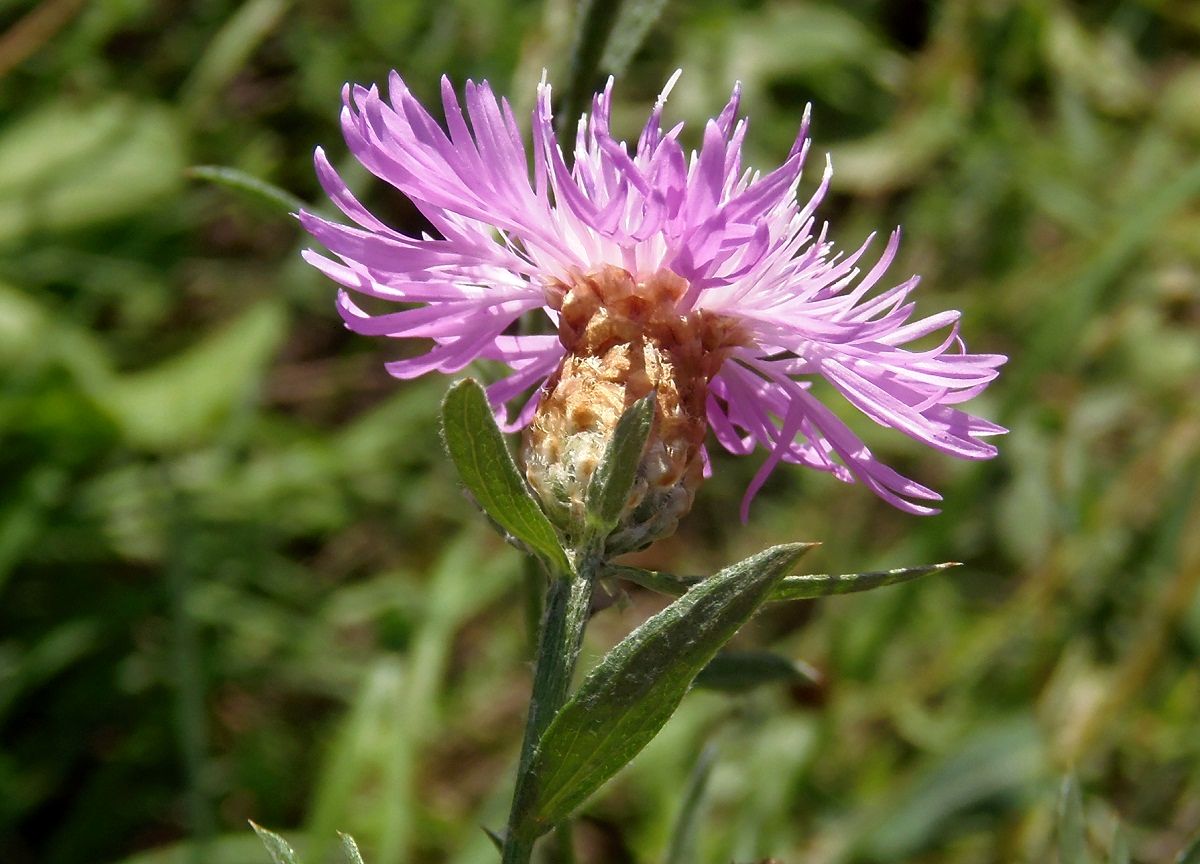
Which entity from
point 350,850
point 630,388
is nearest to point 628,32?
point 630,388

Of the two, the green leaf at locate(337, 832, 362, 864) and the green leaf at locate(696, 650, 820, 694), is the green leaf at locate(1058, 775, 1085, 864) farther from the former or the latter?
the green leaf at locate(337, 832, 362, 864)

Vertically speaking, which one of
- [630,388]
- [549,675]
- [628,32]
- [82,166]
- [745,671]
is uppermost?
[628,32]

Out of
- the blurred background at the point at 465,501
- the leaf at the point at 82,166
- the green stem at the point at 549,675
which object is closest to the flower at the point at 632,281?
the green stem at the point at 549,675

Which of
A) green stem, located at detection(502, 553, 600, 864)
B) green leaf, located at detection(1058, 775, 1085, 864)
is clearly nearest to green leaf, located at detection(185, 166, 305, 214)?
green stem, located at detection(502, 553, 600, 864)

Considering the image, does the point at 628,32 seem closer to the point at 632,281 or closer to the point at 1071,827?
the point at 632,281

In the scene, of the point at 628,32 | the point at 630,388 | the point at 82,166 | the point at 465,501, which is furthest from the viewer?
the point at 82,166

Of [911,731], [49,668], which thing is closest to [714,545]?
[911,731]

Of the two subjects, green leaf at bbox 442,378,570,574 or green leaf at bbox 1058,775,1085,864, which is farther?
green leaf at bbox 1058,775,1085,864
